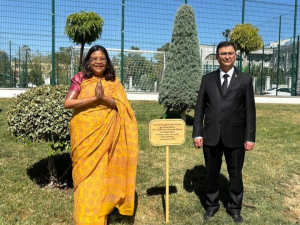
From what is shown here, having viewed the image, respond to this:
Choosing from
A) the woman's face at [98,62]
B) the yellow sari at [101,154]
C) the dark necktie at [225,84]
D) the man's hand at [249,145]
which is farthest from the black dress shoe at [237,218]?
the woman's face at [98,62]

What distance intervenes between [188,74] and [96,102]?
559 cm

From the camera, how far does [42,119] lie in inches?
140

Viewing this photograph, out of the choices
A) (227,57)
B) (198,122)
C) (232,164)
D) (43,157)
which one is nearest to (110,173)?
(198,122)

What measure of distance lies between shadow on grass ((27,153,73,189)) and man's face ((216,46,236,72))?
2979 millimetres

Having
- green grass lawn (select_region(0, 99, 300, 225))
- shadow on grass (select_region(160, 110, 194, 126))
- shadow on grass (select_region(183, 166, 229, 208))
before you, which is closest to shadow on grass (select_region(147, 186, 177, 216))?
green grass lawn (select_region(0, 99, 300, 225))

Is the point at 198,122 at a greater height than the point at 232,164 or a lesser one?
greater

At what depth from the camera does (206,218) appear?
3.55 m

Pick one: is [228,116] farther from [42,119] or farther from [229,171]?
[42,119]

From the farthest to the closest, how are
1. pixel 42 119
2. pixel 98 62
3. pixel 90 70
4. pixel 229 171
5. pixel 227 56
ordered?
1. pixel 42 119
2. pixel 229 171
3. pixel 227 56
4. pixel 90 70
5. pixel 98 62

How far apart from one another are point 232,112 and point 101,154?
1542 millimetres

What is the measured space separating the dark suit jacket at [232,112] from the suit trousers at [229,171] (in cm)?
13

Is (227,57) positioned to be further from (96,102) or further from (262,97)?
(262,97)

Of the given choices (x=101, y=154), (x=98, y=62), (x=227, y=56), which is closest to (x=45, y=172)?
(x=101, y=154)

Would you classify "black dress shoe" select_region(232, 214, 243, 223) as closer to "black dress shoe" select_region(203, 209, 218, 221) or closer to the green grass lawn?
the green grass lawn
